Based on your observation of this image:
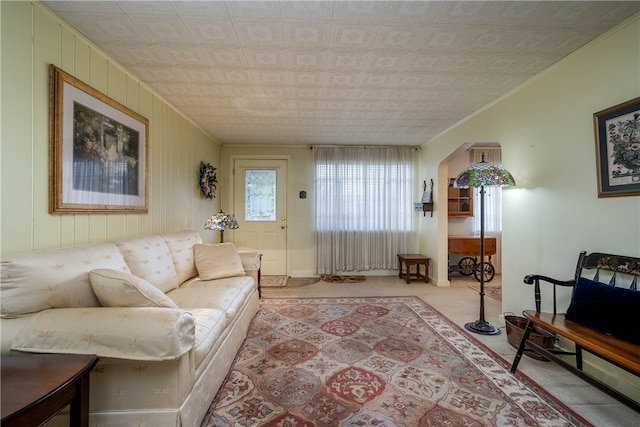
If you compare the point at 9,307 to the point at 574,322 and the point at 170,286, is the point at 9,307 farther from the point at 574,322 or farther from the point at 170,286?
the point at 574,322

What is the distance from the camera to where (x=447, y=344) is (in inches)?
94.8

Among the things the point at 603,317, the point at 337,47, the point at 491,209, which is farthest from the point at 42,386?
the point at 491,209

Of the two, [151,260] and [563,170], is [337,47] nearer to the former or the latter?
[563,170]

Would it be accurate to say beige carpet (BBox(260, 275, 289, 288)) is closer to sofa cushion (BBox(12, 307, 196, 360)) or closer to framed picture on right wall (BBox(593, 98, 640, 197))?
sofa cushion (BBox(12, 307, 196, 360))

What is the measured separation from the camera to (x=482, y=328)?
2.68 m

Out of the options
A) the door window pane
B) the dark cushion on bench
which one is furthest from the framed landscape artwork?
the dark cushion on bench

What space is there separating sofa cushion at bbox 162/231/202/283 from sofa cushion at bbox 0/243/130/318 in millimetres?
980

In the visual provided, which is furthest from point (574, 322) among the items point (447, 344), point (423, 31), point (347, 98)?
point (347, 98)

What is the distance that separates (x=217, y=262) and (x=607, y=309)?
305 centimetres

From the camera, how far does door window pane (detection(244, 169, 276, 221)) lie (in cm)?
495

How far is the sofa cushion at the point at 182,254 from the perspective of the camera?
8.47ft

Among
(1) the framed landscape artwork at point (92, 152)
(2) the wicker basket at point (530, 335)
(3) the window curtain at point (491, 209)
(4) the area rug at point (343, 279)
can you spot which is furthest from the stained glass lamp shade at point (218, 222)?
(3) the window curtain at point (491, 209)

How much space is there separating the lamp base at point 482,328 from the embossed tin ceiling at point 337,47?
2.35m

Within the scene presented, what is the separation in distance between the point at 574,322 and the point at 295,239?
12.6ft
